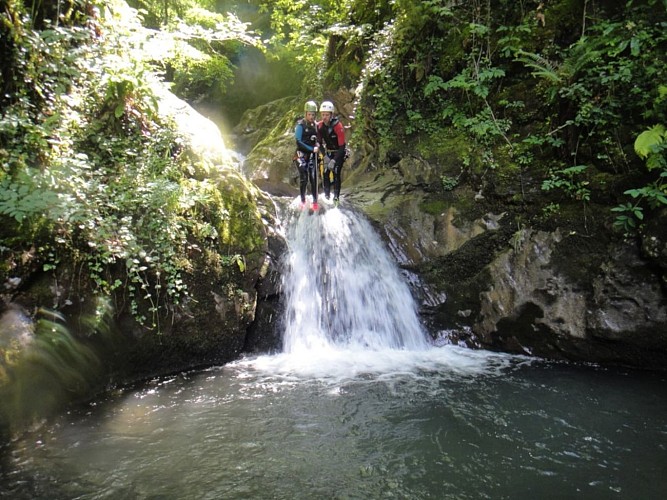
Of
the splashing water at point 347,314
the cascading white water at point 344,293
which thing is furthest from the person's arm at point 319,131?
the cascading white water at point 344,293

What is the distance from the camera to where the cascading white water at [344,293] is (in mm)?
6898

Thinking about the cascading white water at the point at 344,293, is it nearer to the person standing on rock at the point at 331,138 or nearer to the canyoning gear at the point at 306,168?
the canyoning gear at the point at 306,168

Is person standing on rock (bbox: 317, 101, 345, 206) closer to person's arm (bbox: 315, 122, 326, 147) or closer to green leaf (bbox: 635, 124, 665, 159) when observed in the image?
person's arm (bbox: 315, 122, 326, 147)

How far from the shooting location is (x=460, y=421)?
14.1 feet

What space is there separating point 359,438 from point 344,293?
3519 millimetres

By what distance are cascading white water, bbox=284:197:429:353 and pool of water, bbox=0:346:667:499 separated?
3.87ft

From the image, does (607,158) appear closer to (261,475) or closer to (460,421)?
(460,421)

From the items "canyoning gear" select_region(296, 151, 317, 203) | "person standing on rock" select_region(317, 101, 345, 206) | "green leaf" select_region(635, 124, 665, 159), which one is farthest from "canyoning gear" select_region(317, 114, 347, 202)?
"green leaf" select_region(635, 124, 665, 159)

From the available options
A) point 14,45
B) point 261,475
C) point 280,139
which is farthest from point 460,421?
point 280,139

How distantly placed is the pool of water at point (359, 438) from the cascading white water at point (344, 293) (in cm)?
118

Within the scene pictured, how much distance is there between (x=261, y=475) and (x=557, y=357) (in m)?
4.82

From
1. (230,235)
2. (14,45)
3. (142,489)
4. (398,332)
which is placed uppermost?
(14,45)

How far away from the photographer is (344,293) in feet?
24.2

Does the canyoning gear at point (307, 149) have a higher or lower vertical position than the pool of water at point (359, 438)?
higher
